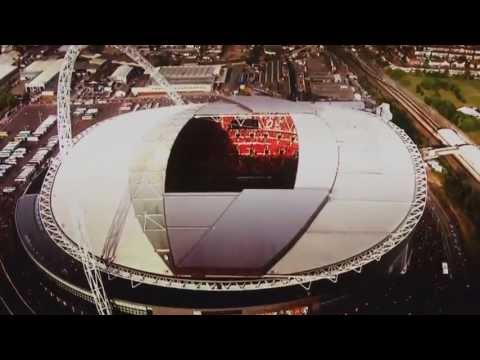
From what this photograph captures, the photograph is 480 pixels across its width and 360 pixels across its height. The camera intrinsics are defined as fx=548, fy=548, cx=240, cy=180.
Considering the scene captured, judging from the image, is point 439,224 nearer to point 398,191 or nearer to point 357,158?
point 398,191

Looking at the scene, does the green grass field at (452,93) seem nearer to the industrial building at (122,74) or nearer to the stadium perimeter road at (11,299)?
the industrial building at (122,74)

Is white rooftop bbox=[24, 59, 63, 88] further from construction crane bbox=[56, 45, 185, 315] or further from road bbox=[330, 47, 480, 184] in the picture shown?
road bbox=[330, 47, 480, 184]

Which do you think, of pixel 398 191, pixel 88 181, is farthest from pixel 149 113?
pixel 398 191

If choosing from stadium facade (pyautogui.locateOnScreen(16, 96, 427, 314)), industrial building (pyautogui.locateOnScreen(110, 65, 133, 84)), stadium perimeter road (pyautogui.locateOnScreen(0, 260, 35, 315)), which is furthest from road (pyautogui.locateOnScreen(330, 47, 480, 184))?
stadium perimeter road (pyautogui.locateOnScreen(0, 260, 35, 315))

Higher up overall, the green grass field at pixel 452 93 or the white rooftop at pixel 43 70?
the white rooftop at pixel 43 70

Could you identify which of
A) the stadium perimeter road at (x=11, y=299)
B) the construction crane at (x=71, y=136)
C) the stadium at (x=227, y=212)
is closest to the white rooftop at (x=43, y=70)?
the construction crane at (x=71, y=136)

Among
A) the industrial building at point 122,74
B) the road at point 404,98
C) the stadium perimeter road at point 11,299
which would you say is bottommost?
the stadium perimeter road at point 11,299

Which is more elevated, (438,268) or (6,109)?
(6,109)
